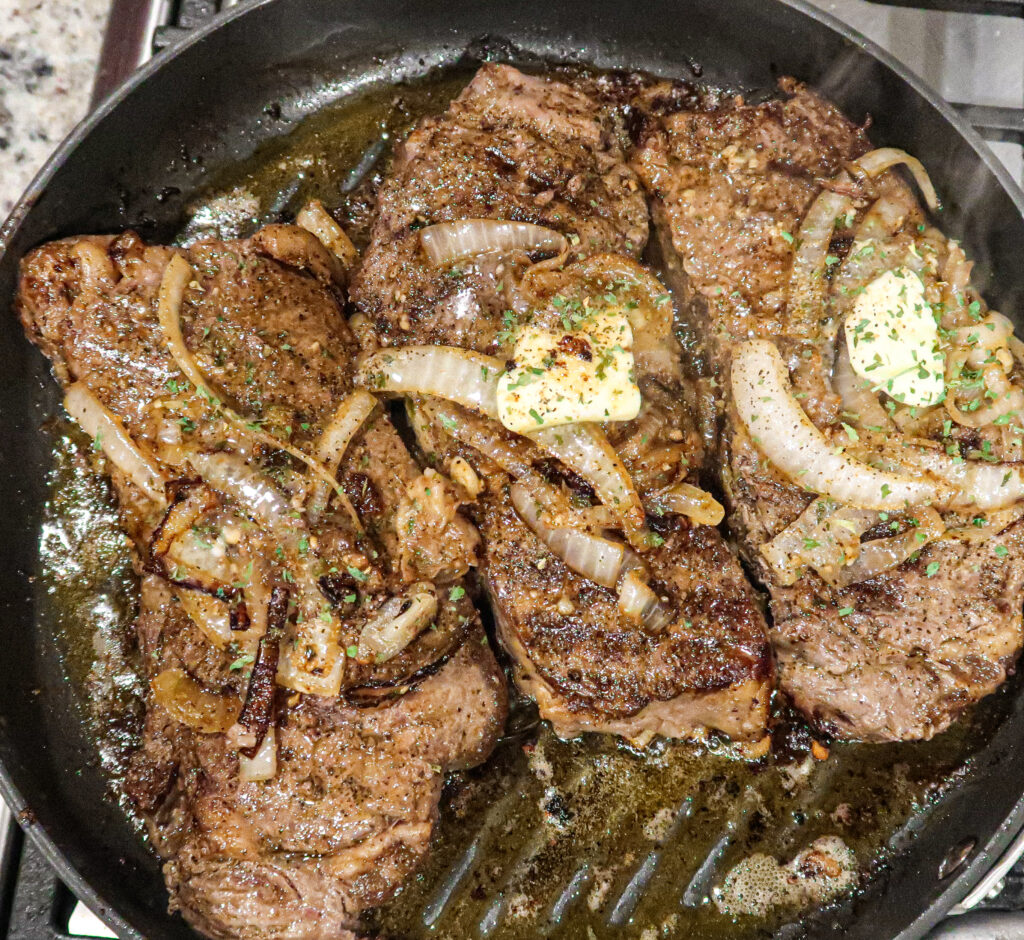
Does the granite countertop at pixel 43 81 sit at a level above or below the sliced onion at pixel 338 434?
above

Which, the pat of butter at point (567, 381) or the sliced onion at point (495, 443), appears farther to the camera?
the sliced onion at point (495, 443)

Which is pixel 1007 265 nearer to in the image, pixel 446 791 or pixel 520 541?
pixel 520 541

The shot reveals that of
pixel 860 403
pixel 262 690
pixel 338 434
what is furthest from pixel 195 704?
pixel 860 403

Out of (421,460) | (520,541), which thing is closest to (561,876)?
(520,541)

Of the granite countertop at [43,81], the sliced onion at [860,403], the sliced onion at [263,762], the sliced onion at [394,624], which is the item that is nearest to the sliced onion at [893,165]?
the sliced onion at [860,403]

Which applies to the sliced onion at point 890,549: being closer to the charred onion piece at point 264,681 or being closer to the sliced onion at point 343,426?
the sliced onion at point 343,426

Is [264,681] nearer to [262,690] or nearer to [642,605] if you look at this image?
[262,690]
